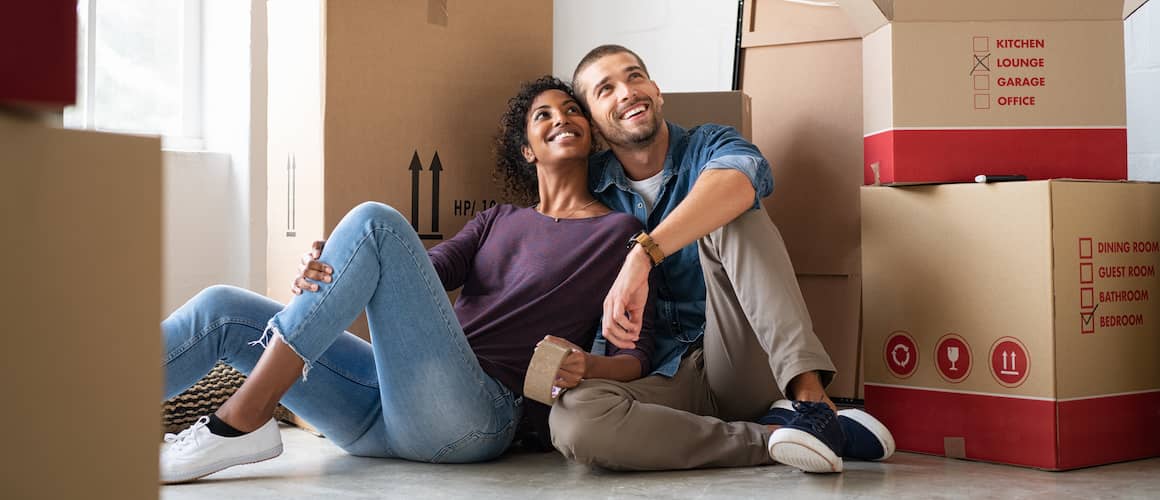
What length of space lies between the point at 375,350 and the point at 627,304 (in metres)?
0.37

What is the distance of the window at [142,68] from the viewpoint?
8.04ft

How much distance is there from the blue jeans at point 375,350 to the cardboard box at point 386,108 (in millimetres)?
333

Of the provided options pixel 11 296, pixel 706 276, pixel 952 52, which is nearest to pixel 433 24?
pixel 706 276

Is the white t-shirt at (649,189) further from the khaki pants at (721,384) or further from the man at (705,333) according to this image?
the khaki pants at (721,384)

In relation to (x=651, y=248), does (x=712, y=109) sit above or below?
above

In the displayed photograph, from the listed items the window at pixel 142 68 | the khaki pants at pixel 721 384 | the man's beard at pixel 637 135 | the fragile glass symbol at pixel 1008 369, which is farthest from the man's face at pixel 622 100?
the window at pixel 142 68

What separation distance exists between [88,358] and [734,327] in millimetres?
1207

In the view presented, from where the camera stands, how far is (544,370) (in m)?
1.45

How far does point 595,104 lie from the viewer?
6.04ft

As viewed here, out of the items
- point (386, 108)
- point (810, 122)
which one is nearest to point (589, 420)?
point (386, 108)

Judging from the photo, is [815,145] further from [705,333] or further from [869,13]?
[705,333]

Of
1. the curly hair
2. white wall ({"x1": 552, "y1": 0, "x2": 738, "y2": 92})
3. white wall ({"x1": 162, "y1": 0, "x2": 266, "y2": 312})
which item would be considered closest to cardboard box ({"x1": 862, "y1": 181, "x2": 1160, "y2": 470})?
the curly hair

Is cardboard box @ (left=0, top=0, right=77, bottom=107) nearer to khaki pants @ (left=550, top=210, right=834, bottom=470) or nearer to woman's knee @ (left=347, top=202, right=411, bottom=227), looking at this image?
woman's knee @ (left=347, top=202, right=411, bottom=227)

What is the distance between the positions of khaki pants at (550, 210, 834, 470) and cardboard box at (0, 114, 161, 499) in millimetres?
947
